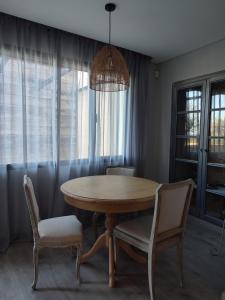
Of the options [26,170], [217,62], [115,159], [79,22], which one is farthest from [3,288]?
[217,62]

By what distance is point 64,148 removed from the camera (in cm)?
296

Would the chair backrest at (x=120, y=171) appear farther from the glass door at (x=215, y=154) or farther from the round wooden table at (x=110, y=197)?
the glass door at (x=215, y=154)

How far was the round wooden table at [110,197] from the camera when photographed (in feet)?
6.08

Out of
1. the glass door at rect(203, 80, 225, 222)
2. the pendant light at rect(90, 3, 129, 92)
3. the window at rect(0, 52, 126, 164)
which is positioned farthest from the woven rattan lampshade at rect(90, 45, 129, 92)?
the glass door at rect(203, 80, 225, 222)

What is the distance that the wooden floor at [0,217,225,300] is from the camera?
1.85 m

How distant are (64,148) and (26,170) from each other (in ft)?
1.82

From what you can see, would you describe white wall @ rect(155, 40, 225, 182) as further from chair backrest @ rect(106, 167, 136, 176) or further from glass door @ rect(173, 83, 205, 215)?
chair backrest @ rect(106, 167, 136, 176)

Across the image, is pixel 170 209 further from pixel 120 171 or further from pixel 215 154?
pixel 215 154

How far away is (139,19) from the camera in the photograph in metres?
2.52

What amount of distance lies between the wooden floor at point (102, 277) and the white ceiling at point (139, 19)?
8.52 feet

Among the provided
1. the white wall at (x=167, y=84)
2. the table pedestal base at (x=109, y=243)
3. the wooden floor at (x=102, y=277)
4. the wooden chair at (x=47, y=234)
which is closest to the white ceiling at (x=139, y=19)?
the white wall at (x=167, y=84)

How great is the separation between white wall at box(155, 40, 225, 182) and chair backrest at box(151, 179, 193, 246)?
79.7 inches

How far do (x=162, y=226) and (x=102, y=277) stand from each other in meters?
0.81

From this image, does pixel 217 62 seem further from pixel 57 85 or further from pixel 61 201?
pixel 61 201
